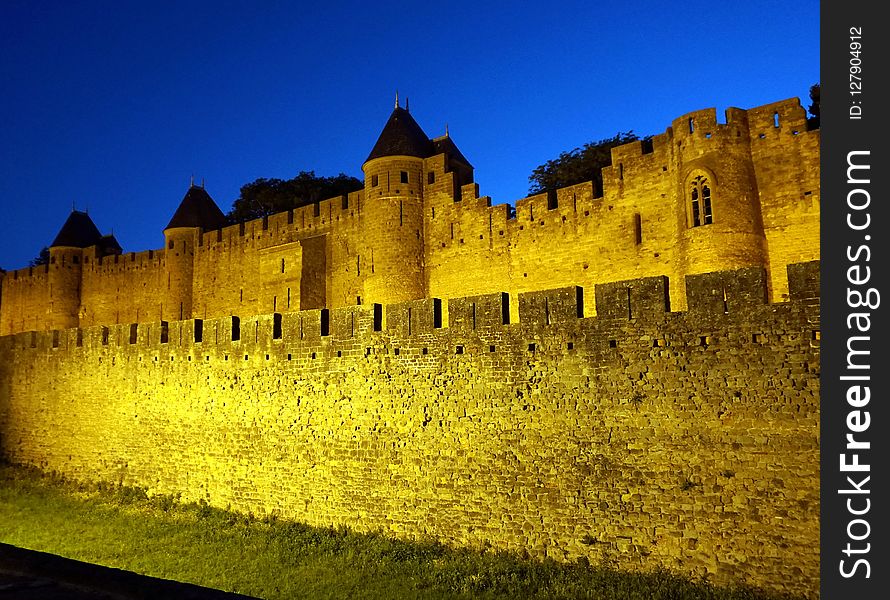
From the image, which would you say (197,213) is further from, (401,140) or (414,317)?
(414,317)

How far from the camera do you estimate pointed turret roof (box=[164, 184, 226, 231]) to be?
29812 millimetres

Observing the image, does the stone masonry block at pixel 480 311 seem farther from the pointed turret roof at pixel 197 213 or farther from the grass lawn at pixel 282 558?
the pointed turret roof at pixel 197 213

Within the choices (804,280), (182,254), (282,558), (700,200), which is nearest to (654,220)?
(700,200)

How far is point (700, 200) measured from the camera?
16.0m

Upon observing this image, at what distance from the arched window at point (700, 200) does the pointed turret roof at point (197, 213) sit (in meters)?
21.1

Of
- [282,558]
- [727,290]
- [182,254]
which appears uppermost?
[182,254]

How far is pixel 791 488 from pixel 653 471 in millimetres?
1482

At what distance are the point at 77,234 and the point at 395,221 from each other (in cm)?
1982

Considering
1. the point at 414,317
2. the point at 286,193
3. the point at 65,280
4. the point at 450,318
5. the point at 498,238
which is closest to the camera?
the point at 450,318

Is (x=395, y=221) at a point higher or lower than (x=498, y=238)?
higher

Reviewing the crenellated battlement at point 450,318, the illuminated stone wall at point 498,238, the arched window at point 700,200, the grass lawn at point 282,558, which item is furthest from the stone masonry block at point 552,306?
the arched window at point 700,200
